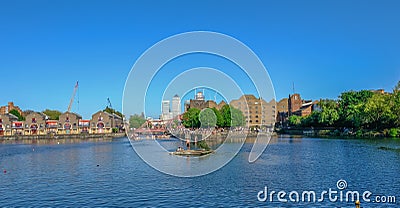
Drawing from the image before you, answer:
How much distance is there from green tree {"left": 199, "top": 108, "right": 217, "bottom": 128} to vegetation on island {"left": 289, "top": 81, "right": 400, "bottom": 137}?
37.3 metres

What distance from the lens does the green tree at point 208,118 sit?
15696cm

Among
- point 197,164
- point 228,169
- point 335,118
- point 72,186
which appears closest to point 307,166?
point 228,169

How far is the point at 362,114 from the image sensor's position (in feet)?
350

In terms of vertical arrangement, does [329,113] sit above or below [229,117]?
below

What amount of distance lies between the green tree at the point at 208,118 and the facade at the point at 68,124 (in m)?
50.4

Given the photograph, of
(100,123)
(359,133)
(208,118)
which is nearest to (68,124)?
(100,123)

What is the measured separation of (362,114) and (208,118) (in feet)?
213

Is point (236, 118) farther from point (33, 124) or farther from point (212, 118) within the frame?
point (33, 124)

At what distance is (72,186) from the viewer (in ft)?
117

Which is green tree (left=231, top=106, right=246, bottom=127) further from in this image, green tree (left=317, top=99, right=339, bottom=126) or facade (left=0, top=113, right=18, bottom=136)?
facade (left=0, top=113, right=18, bottom=136)

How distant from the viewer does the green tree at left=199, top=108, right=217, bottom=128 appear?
157 meters

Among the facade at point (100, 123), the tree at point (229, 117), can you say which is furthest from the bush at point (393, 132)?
the facade at point (100, 123)

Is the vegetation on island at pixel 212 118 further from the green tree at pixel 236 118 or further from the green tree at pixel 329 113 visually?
the green tree at pixel 329 113

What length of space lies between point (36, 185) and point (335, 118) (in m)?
108
